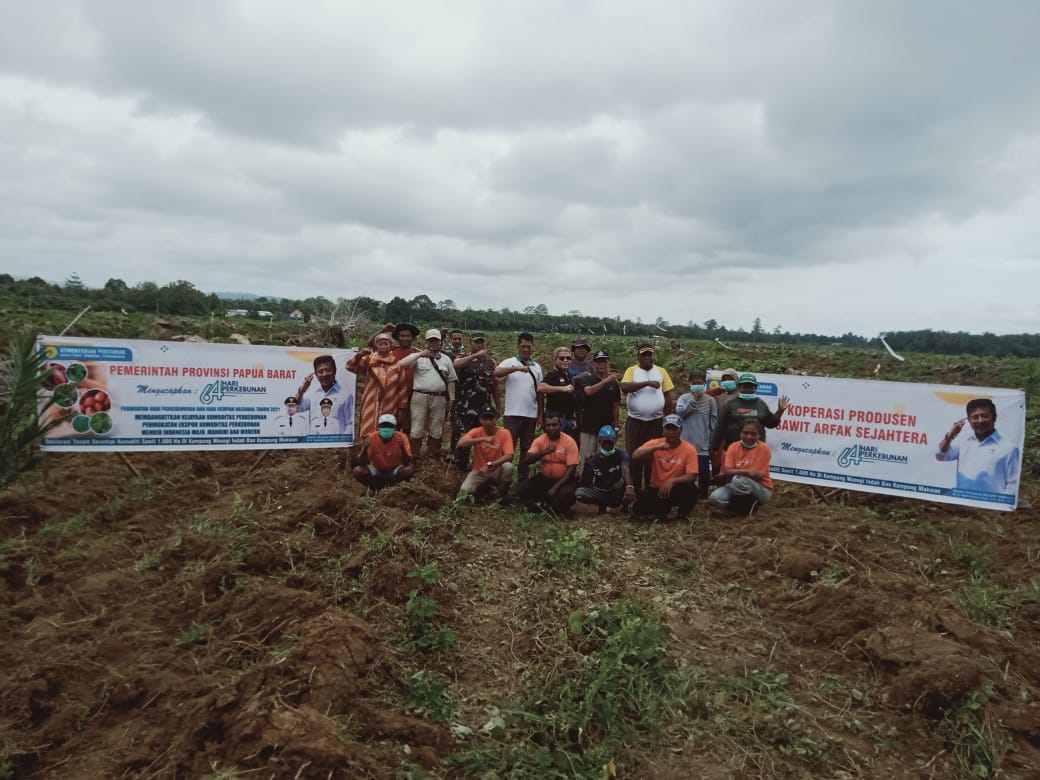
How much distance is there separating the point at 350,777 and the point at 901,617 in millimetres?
3570

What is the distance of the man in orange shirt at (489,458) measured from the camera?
6582 millimetres

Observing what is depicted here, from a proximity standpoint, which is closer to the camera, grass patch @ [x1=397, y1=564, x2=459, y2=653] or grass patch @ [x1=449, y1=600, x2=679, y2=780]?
grass patch @ [x1=449, y1=600, x2=679, y2=780]

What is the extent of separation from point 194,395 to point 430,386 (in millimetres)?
2538

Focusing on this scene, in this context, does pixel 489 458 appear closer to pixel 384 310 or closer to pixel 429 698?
pixel 429 698

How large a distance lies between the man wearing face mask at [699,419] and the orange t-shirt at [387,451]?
2.98 metres

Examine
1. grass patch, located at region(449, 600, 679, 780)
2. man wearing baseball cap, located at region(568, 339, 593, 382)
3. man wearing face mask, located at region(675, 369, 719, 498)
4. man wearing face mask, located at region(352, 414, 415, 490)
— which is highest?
man wearing baseball cap, located at region(568, 339, 593, 382)

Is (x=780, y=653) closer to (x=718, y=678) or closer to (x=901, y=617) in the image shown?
(x=718, y=678)

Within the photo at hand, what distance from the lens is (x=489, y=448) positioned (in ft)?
21.7

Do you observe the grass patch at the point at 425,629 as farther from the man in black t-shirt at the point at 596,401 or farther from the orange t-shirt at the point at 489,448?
the man in black t-shirt at the point at 596,401

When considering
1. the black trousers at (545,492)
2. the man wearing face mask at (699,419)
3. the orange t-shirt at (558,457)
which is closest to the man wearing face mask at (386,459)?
the black trousers at (545,492)

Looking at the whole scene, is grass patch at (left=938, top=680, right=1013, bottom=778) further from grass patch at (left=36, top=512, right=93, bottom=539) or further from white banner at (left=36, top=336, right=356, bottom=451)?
grass patch at (left=36, top=512, right=93, bottom=539)

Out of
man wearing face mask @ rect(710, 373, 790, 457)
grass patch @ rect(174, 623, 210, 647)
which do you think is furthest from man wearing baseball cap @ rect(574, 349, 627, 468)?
grass patch @ rect(174, 623, 210, 647)

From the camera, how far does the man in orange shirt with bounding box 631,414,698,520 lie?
6262 mm

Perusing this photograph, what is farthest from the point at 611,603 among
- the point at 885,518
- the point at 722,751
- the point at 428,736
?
the point at 885,518
